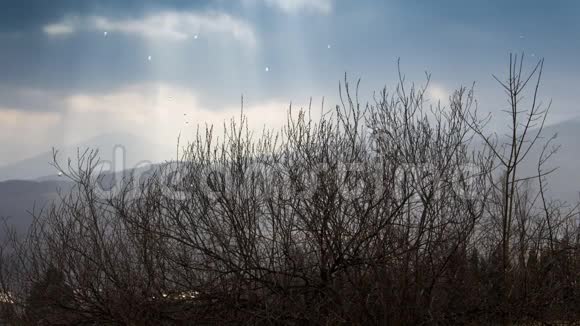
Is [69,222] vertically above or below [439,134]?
below

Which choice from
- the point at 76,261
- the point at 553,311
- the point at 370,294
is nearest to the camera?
the point at 370,294

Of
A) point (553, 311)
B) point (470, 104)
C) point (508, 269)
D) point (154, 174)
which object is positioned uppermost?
point (470, 104)

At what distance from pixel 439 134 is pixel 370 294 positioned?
9.08 ft

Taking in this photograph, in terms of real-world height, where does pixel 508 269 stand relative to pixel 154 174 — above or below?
below

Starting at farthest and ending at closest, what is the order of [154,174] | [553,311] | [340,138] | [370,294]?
[154,174] < [553,311] < [340,138] < [370,294]

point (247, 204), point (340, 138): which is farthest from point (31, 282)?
point (340, 138)

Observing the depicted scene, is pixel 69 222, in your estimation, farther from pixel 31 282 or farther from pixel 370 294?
→ pixel 370 294

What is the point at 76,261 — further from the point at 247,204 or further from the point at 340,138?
the point at 340,138

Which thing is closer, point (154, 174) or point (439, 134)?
point (439, 134)

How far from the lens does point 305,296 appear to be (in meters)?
9.48

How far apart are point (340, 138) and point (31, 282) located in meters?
7.30

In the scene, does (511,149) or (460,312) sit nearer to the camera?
(460,312)

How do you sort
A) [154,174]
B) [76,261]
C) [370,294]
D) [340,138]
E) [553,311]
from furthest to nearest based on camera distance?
[76,261] < [154,174] < [553,311] < [340,138] < [370,294]

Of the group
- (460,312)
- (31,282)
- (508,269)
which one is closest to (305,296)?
(460,312)
